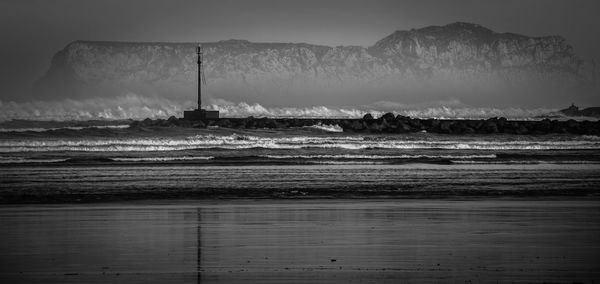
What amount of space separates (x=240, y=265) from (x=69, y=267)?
2024 millimetres

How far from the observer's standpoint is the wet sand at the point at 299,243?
933 centimetres

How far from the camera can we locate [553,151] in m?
39.9

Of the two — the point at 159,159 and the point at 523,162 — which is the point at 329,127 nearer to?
the point at 159,159

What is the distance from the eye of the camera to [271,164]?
30359 millimetres

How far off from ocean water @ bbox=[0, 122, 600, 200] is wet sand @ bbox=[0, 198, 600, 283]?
4.13 m

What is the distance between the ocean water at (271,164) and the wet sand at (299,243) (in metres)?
4.13

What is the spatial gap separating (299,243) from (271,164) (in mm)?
18937

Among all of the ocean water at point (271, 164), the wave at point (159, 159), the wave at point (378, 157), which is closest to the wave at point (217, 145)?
the ocean water at point (271, 164)

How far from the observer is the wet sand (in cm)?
933

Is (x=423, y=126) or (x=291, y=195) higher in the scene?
(x=423, y=126)

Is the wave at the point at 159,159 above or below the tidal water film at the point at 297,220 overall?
below

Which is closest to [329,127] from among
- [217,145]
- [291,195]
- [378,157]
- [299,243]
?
[217,145]

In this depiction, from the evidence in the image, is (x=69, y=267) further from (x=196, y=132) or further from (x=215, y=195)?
(x=196, y=132)

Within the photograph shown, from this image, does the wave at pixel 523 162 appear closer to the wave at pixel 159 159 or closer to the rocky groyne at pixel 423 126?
the wave at pixel 159 159
